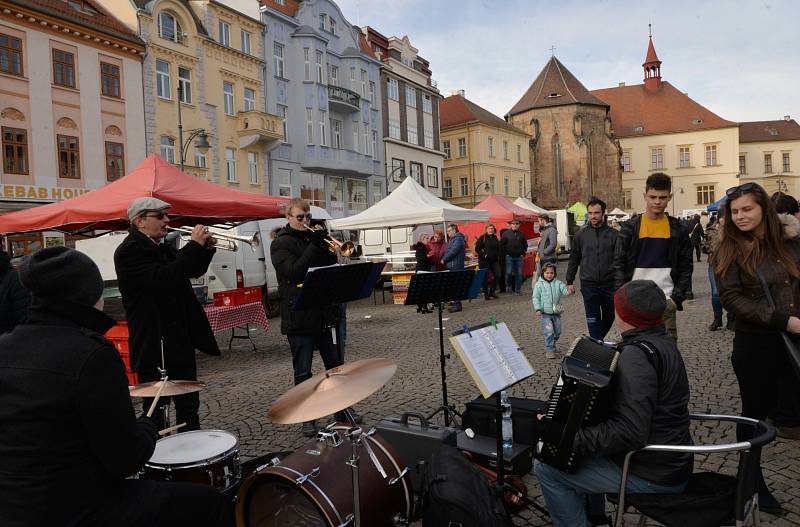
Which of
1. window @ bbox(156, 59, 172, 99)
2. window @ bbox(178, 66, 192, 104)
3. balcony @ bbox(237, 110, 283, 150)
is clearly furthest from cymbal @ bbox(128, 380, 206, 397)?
balcony @ bbox(237, 110, 283, 150)

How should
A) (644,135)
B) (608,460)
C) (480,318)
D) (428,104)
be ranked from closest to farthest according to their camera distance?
(608,460)
(480,318)
(428,104)
(644,135)

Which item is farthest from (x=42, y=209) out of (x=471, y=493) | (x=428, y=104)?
(x=428, y=104)

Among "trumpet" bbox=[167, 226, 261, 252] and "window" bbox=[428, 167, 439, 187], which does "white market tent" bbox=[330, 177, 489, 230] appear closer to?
"trumpet" bbox=[167, 226, 261, 252]

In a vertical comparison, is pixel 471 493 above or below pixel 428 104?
below

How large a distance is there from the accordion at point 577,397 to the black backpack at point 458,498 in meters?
0.40

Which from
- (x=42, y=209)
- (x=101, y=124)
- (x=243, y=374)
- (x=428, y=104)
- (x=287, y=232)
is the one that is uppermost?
(x=428, y=104)

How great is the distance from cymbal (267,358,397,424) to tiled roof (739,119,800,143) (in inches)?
3384

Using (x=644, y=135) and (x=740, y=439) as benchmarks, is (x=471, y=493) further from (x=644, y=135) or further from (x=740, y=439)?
(x=644, y=135)

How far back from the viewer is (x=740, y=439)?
11.5 ft

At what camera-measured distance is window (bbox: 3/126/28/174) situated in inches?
728

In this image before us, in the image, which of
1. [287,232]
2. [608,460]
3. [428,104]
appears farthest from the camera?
[428,104]

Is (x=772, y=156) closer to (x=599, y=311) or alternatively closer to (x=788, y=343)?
(x=599, y=311)

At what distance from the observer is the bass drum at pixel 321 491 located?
266cm

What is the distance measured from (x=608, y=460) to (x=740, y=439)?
1.30 m
